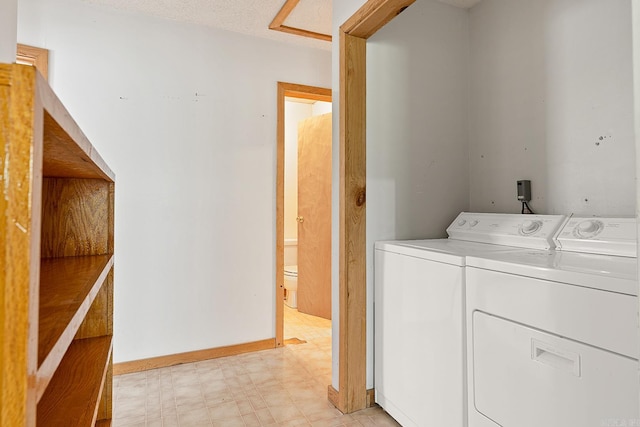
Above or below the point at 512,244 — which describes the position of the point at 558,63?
above

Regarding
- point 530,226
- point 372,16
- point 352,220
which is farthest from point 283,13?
point 530,226

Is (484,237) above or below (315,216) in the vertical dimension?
below

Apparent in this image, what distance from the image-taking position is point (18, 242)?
A: 35cm

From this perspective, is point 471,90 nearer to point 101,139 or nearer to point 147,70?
point 147,70

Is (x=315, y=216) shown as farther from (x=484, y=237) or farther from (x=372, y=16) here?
(x=372, y=16)

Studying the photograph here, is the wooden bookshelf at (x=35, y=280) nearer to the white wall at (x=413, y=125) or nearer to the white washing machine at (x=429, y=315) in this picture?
the white washing machine at (x=429, y=315)

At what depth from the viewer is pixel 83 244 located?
1213 millimetres

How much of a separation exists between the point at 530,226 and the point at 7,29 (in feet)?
6.42

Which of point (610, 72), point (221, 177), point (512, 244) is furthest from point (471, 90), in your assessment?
point (221, 177)

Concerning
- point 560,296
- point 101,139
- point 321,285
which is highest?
point 101,139

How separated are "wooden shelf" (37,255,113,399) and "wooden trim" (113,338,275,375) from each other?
5.04 ft

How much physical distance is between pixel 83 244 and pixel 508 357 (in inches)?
56.9

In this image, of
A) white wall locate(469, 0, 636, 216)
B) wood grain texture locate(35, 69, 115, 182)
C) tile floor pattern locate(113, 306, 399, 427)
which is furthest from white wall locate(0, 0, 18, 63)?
white wall locate(469, 0, 636, 216)

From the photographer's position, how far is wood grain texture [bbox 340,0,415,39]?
63.8 inches
